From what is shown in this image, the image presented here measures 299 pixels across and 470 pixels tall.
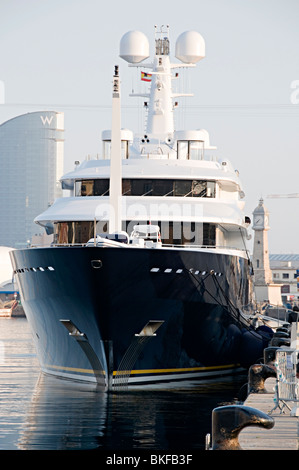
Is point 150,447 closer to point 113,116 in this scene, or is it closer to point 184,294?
point 184,294

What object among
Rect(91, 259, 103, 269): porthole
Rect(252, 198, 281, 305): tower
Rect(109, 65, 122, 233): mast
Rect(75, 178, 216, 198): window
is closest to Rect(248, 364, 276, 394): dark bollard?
Rect(91, 259, 103, 269): porthole

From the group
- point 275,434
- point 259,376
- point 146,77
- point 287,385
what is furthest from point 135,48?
point 275,434

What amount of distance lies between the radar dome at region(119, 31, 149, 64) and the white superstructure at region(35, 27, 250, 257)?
5.18 meters

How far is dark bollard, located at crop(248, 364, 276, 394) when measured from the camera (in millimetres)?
19266

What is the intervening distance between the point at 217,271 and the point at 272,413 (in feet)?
33.5

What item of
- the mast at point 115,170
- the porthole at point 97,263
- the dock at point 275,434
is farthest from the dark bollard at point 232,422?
the mast at point 115,170

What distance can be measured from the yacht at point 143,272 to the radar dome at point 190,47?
631 cm

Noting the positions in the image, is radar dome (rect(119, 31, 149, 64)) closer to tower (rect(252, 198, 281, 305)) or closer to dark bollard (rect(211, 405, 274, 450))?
dark bollard (rect(211, 405, 274, 450))

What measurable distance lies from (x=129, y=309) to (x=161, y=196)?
20.0 ft

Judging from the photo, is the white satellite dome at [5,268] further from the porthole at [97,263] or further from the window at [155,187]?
the porthole at [97,263]

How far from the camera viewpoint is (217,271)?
26484 mm

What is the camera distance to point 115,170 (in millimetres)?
27156
